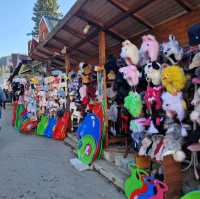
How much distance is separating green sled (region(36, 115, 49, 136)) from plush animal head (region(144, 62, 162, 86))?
5774mm

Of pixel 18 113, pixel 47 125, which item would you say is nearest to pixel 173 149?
pixel 47 125

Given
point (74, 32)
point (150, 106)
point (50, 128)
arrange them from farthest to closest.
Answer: point (50, 128)
point (74, 32)
point (150, 106)

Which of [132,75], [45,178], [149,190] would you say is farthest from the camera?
[45,178]

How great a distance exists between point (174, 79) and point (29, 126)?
23.3ft

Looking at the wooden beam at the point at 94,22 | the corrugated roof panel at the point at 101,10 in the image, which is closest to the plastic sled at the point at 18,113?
the wooden beam at the point at 94,22

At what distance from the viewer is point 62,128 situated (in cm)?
801

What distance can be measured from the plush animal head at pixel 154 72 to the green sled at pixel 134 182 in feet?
4.12

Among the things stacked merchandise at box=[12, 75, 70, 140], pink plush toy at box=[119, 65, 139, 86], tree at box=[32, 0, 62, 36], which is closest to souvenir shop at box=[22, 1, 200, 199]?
pink plush toy at box=[119, 65, 139, 86]

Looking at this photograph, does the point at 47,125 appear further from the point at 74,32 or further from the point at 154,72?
the point at 154,72

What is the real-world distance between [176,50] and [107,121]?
2.19 meters

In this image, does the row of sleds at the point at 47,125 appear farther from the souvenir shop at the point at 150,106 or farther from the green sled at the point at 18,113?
the souvenir shop at the point at 150,106

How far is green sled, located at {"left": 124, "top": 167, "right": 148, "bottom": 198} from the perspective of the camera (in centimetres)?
342

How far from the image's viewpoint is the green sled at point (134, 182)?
135 inches

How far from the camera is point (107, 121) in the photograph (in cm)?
515
